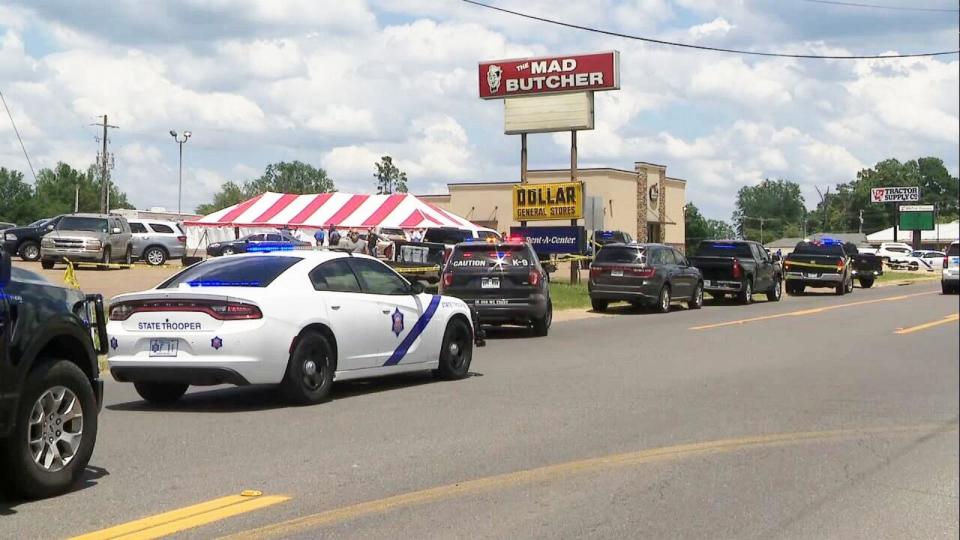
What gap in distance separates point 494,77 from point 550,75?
2.31 m

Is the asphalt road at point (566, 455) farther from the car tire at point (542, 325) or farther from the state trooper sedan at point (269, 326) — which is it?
the car tire at point (542, 325)

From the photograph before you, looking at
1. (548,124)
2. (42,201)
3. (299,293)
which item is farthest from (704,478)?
(548,124)

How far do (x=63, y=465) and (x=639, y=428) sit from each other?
4.68m

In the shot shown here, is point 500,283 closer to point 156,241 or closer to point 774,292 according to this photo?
point 774,292

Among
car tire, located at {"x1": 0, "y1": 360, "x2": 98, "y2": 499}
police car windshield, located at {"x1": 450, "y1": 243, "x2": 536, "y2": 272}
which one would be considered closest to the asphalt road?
car tire, located at {"x1": 0, "y1": 360, "x2": 98, "y2": 499}

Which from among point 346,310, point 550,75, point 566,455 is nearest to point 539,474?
point 566,455

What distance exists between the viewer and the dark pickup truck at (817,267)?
1371 inches

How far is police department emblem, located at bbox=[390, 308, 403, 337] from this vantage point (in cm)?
1177

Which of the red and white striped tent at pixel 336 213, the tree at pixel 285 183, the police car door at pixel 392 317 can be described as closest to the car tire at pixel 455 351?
the police car door at pixel 392 317

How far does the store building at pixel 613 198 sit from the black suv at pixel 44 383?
5943 centimetres

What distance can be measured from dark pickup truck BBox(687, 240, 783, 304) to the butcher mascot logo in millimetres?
11142

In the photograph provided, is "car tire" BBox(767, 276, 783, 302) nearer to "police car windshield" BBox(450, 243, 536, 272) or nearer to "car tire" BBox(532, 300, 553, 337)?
"car tire" BBox(532, 300, 553, 337)

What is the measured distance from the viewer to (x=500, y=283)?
2002 centimetres

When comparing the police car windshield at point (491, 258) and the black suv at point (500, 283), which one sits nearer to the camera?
the black suv at point (500, 283)
